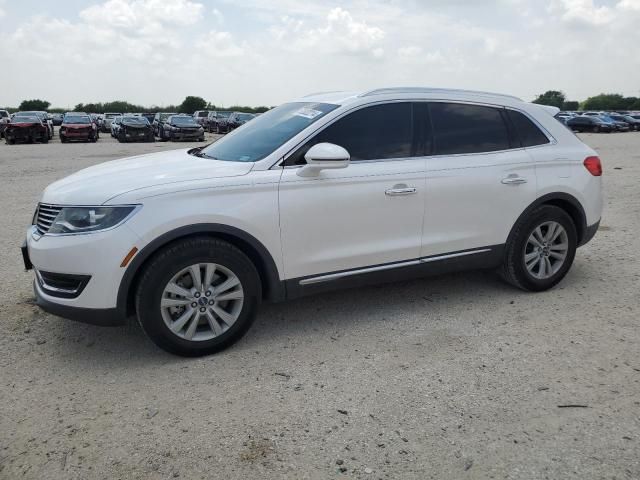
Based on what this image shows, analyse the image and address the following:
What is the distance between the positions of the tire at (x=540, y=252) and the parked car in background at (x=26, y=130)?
26991 mm

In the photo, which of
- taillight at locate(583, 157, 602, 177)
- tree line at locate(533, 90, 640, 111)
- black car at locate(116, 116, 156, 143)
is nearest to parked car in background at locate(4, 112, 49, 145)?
black car at locate(116, 116, 156, 143)

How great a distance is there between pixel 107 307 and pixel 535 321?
10.3 ft

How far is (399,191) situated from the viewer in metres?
4.07

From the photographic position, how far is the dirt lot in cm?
261

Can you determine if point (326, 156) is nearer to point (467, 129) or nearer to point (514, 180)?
point (467, 129)

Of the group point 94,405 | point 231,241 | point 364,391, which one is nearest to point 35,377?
point 94,405

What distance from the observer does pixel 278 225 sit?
12.1 ft

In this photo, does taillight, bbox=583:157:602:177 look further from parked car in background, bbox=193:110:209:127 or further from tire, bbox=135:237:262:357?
parked car in background, bbox=193:110:209:127

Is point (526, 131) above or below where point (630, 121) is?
above

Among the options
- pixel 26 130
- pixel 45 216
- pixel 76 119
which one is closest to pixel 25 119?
pixel 26 130

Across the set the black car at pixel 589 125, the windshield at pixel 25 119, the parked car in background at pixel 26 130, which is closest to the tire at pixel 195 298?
the parked car in background at pixel 26 130

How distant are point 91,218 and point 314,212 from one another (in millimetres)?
1443

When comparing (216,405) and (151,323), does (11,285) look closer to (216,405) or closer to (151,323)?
(151,323)

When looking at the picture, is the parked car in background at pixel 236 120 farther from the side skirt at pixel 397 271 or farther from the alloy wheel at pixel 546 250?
the side skirt at pixel 397 271
